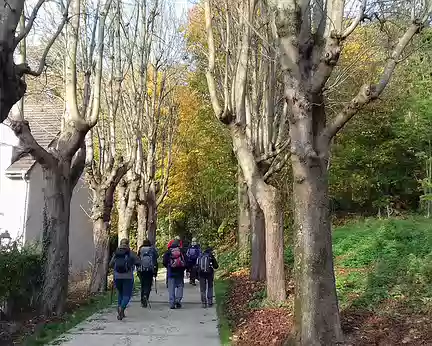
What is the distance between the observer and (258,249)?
15.4 meters

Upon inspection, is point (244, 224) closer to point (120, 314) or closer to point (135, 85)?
point (135, 85)

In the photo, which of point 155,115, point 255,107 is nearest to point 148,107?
point 155,115

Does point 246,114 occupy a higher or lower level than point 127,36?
lower

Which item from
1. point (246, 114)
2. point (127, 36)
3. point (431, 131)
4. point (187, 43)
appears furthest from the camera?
point (431, 131)

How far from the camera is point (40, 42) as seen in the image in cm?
1331

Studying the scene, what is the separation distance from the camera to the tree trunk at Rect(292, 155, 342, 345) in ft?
22.4

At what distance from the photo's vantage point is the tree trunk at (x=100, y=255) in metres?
15.5

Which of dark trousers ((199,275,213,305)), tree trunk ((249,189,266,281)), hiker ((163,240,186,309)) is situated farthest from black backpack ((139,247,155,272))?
tree trunk ((249,189,266,281))

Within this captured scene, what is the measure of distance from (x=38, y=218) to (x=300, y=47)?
16.3 metres

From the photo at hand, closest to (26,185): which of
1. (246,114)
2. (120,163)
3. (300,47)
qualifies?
(120,163)

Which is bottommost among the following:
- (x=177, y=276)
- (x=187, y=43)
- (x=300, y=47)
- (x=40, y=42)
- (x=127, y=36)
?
(x=177, y=276)

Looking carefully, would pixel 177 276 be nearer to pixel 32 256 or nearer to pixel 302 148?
pixel 32 256

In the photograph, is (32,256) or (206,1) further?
(206,1)

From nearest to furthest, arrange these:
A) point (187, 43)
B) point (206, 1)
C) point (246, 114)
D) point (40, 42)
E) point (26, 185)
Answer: point (206, 1) → point (40, 42) → point (246, 114) → point (26, 185) → point (187, 43)
